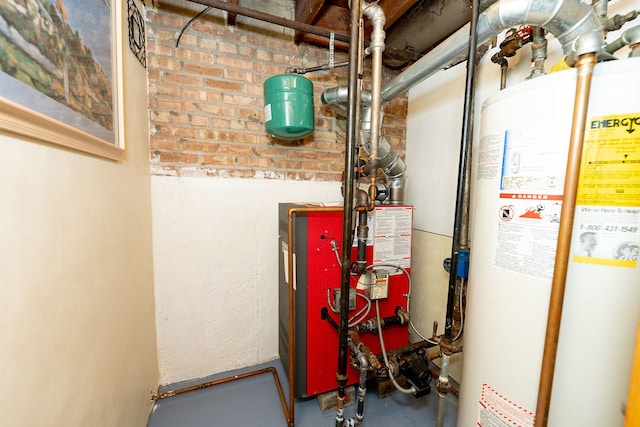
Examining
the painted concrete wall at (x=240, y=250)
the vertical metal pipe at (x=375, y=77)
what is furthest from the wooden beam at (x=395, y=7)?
the painted concrete wall at (x=240, y=250)

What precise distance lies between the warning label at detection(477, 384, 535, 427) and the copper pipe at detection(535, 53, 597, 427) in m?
0.05

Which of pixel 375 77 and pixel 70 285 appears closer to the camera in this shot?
pixel 70 285

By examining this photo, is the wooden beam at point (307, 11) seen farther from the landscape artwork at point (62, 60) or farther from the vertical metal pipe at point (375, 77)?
the landscape artwork at point (62, 60)

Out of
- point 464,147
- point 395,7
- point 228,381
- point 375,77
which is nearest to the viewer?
point 464,147

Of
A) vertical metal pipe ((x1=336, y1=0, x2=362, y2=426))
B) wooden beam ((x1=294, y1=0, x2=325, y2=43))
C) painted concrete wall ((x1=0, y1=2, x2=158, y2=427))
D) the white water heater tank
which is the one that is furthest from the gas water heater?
wooden beam ((x1=294, y1=0, x2=325, y2=43))

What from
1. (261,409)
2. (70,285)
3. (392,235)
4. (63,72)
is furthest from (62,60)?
(261,409)

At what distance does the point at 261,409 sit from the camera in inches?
58.9

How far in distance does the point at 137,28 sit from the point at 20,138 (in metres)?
1.17

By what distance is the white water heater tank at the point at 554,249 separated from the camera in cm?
62

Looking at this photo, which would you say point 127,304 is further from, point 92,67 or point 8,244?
point 92,67

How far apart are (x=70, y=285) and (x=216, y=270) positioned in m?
1.00

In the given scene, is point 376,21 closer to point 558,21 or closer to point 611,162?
point 558,21

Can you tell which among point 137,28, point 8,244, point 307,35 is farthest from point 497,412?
point 137,28

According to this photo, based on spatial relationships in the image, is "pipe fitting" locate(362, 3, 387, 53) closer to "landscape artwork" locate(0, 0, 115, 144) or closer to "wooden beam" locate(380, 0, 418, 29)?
"wooden beam" locate(380, 0, 418, 29)
